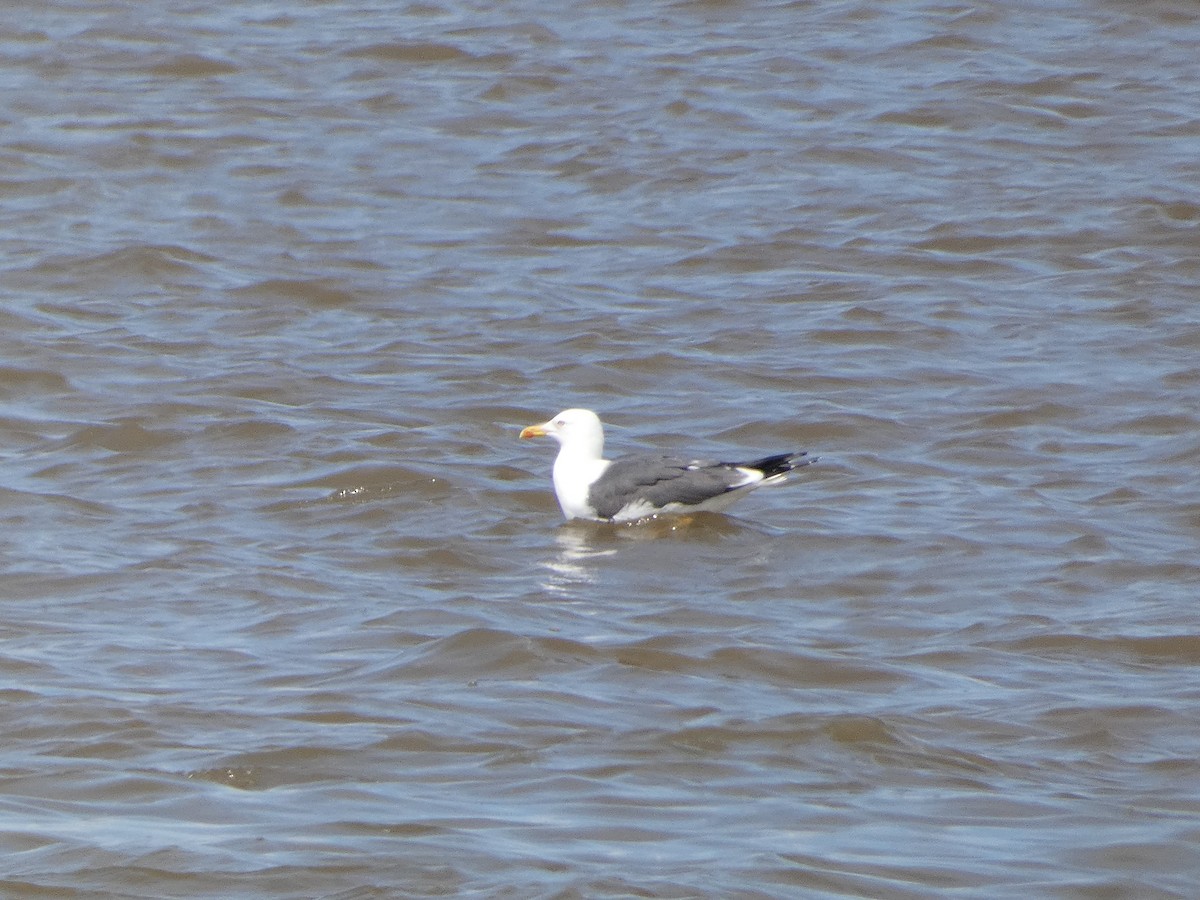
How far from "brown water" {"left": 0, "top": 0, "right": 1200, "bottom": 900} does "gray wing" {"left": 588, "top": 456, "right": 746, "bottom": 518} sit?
0.14 m

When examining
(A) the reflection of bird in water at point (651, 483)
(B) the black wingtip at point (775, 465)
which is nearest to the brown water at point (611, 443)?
(A) the reflection of bird in water at point (651, 483)

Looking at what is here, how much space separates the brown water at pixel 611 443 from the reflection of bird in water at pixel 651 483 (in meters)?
0.11

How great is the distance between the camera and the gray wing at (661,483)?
865 centimetres

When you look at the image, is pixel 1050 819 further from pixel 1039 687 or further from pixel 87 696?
pixel 87 696

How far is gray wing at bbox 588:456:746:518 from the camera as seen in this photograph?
8648 millimetres

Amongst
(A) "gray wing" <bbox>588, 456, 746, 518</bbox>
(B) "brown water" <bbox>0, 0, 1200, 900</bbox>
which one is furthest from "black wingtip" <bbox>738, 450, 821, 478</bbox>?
(B) "brown water" <bbox>0, 0, 1200, 900</bbox>

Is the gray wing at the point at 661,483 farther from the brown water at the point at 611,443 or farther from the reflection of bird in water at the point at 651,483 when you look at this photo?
the brown water at the point at 611,443

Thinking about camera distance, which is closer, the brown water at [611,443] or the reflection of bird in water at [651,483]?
the brown water at [611,443]

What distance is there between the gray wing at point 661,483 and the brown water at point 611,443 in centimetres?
14

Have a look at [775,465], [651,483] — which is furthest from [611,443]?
[775,465]

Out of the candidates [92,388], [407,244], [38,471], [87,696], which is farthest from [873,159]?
[87,696]

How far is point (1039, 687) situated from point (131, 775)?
265 centimetres

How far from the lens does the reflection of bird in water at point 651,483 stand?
28.4 feet

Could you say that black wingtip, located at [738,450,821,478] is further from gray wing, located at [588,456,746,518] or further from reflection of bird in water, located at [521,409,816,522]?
gray wing, located at [588,456,746,518]
